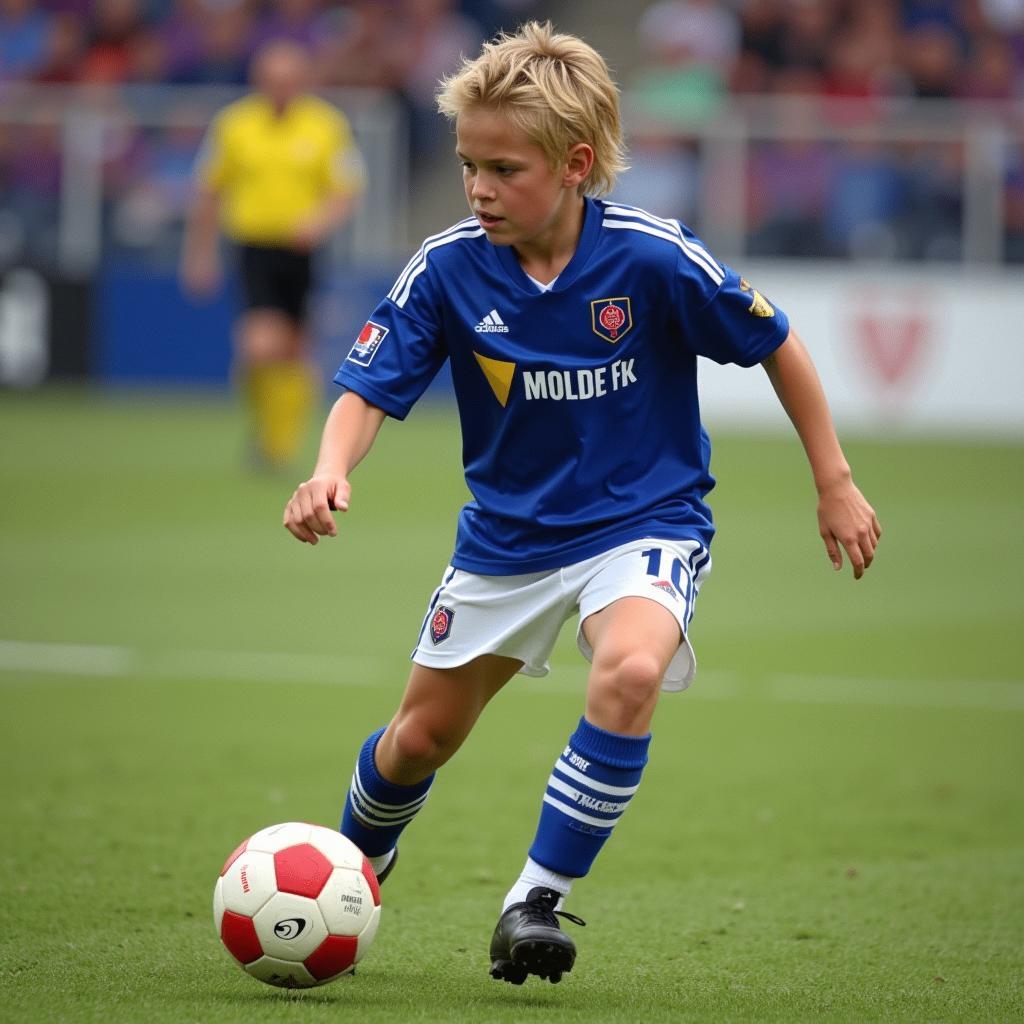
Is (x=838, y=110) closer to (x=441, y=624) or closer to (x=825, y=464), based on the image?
(x=825, y=464)

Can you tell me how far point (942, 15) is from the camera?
19859 mm

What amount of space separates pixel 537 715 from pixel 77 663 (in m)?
1.89

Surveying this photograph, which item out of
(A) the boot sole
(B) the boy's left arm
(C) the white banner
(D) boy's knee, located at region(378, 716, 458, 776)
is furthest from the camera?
(C) the white banner

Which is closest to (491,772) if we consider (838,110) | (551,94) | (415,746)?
(415,746)

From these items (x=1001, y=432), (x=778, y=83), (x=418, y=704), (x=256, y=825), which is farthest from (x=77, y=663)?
(x=778, y=83)

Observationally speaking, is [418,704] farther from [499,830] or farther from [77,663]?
[77,663]

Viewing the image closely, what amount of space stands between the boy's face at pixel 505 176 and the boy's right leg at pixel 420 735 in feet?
2.98

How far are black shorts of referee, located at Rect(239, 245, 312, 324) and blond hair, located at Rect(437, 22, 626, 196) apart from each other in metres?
9.52

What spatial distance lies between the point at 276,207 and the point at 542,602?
9.96m

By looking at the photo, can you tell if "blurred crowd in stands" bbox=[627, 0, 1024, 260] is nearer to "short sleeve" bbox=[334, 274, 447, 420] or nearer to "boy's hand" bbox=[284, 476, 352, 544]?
"short sleeve" bbox=[334, 274, 447, 420]

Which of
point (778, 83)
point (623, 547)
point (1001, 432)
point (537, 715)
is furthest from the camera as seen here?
point (778, 83)

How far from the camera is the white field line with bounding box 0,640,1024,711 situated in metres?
7.37

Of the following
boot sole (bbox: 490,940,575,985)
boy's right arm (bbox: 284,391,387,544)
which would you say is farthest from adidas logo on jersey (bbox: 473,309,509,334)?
boot sole (bbox: 490,940,575,985)

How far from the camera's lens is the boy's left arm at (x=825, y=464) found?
3932 millimetres
